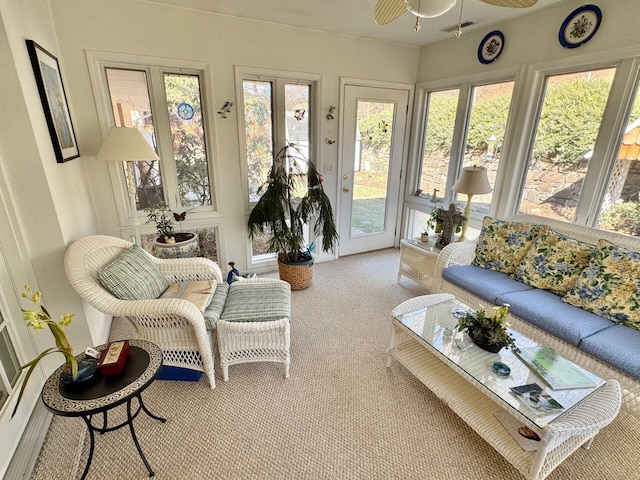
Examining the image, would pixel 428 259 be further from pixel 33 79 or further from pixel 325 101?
pixel 33 79

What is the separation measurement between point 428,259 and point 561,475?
174 cm

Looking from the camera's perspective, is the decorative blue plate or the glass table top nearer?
the glass table top

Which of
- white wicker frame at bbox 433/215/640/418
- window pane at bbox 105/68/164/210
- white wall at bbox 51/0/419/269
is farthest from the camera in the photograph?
window pane at bbox 105/68/164/210

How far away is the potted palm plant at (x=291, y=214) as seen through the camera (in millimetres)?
2961

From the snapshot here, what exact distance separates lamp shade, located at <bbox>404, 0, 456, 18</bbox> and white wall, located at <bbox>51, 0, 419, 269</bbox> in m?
1.98

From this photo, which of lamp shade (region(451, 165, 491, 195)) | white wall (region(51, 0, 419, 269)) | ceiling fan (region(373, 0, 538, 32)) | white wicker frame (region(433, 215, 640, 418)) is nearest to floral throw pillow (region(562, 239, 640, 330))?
white wicker frame (region(433, 215, 640, 418))

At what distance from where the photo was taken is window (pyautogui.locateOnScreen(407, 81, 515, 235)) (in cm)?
308

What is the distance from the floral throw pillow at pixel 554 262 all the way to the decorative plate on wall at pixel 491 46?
5.59 ft

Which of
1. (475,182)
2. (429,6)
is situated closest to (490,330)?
(475,182)

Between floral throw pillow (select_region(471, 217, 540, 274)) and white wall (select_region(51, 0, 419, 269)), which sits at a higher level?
white wall (select_region(51, 0, 419, 269))

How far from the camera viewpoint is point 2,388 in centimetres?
151

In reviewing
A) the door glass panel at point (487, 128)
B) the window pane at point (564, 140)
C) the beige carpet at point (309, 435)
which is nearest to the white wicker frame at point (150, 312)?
the beige carpet at point (309, 435)

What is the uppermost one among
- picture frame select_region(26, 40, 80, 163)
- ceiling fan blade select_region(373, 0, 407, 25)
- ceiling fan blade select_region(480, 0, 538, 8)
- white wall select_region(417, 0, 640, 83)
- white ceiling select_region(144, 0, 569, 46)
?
white ceiling select_region(144, 0, 569, 46)

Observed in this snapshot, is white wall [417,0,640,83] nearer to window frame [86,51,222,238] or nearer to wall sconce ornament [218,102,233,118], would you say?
wall sconce ornament [218,102,233,118]
